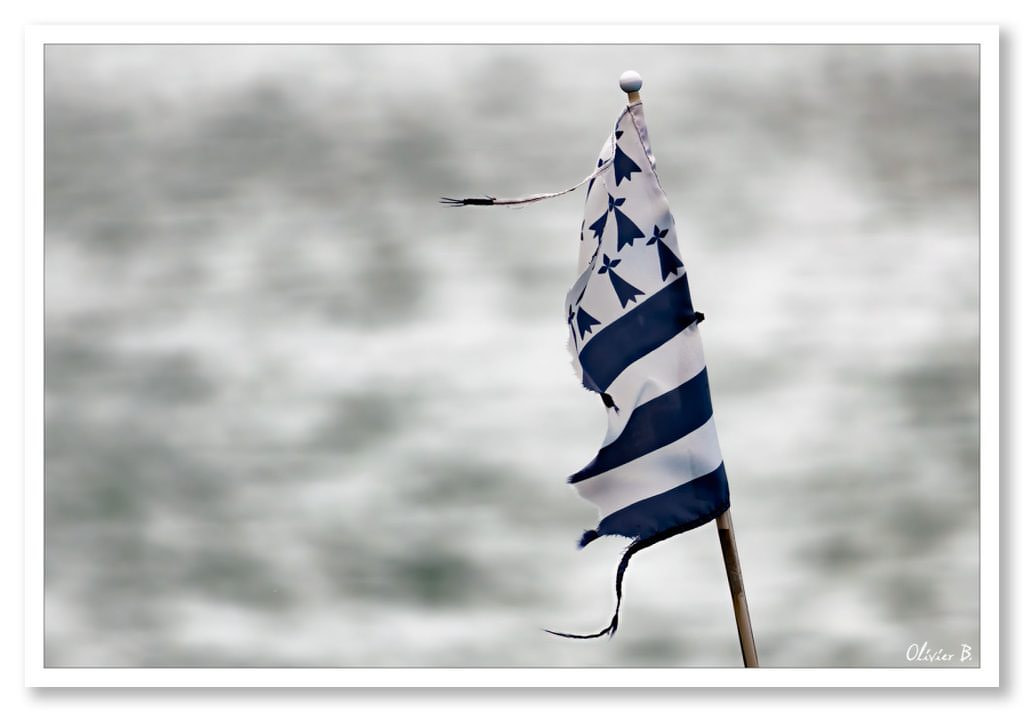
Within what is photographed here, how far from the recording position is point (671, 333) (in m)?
3.09

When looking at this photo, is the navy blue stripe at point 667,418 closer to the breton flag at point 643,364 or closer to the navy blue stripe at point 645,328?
the breton flag at point 643,364

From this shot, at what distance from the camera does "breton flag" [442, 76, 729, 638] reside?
10.1ft

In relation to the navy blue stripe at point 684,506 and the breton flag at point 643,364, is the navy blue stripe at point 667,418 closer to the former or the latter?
the breton flag at point 643,364

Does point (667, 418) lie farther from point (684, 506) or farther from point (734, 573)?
point (734, 573)

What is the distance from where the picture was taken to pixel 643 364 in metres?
3.09

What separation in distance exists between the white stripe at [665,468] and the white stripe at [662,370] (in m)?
0.11

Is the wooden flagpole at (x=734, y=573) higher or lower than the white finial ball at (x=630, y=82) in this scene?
lower

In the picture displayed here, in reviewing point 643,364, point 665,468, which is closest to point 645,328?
point 643,364

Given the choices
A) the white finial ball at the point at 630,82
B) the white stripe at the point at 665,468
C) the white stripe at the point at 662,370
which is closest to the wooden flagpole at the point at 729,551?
the white finial ball at the point at 630,82

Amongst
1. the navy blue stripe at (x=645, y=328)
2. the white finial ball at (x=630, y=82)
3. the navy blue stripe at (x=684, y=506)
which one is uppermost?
the white finial ball at (x=630, y=82)

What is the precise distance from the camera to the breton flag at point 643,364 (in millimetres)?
3078
